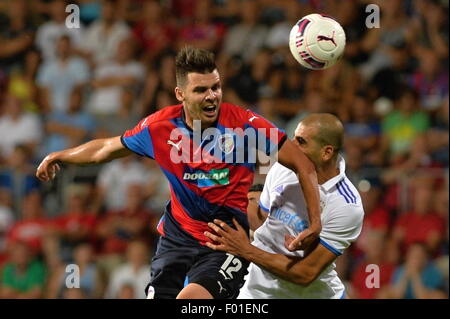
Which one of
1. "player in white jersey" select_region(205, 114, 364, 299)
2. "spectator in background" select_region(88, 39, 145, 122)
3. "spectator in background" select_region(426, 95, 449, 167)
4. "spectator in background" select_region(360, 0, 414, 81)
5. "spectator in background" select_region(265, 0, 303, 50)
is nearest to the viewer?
"player in white jersey" select_region(205, 114, 364, 299)

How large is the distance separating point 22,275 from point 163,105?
2.63 meters

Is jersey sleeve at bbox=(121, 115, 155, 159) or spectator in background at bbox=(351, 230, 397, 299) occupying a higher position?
jersey sleeve at bbox=(121, 115, 155, 159)

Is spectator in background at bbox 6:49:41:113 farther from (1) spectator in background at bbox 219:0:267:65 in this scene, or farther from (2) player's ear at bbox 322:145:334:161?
(2) player's ear at bbox 322:145:334:161

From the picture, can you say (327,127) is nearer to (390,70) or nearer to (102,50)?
(390,70)

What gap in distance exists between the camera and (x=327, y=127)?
19.6 feet

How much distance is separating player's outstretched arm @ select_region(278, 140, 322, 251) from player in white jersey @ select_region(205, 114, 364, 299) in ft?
0.54

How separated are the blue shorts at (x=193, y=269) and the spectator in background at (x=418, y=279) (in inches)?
145

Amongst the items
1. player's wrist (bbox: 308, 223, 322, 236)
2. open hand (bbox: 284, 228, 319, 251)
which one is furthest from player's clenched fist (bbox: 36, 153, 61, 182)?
player's wrist (bbox: 308, 223, 322, 236)

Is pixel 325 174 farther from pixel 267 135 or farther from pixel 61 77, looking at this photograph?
pixel 61 77

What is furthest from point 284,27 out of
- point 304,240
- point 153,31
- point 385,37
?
point 304,240

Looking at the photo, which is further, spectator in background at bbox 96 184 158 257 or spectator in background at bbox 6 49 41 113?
spectator in background at bbox 6 49 41 113

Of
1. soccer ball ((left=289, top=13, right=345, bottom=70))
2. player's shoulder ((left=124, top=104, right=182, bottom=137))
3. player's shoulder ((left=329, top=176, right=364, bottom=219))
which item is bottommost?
player's shoulder ((left=329, top=176, right=364, bottom=219))

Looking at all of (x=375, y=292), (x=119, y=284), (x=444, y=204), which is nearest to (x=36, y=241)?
(x=119, y=284)

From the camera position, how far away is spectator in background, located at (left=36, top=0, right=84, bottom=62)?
1216 centimetres
